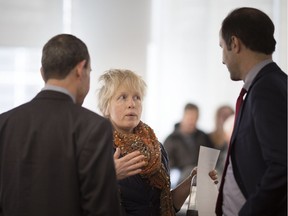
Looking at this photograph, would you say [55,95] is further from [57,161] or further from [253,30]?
[253,30]

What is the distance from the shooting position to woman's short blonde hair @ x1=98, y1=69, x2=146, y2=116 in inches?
85.0

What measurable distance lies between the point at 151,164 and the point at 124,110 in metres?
0.26

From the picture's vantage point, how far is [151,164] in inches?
81.1

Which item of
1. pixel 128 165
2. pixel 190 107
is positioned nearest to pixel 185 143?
pixel 190 107

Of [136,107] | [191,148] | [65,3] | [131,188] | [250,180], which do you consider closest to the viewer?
[250,180]

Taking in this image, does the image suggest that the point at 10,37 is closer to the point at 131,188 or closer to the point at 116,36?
the point at 116,36

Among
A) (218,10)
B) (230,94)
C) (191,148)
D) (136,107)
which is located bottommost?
(191,148)

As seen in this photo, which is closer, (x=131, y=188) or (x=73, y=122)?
(x=73, y=122)

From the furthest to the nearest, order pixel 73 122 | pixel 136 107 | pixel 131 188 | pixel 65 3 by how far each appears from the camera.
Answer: pixel 65 3 < pixel 136 107 < pixel 131 188 < pixel 73 122

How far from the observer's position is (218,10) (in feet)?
17.7

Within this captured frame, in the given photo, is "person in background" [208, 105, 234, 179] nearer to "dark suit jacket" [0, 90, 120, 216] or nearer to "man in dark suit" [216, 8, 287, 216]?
"man in dark suit" [216, 8, 287, 216]

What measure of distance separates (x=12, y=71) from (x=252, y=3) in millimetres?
2612

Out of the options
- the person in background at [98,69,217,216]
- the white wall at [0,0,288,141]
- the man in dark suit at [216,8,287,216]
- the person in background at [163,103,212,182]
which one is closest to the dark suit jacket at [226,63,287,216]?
the man in dark suit at [216,8,287,216]

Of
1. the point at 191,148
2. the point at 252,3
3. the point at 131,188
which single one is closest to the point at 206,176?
the point at 131,188
